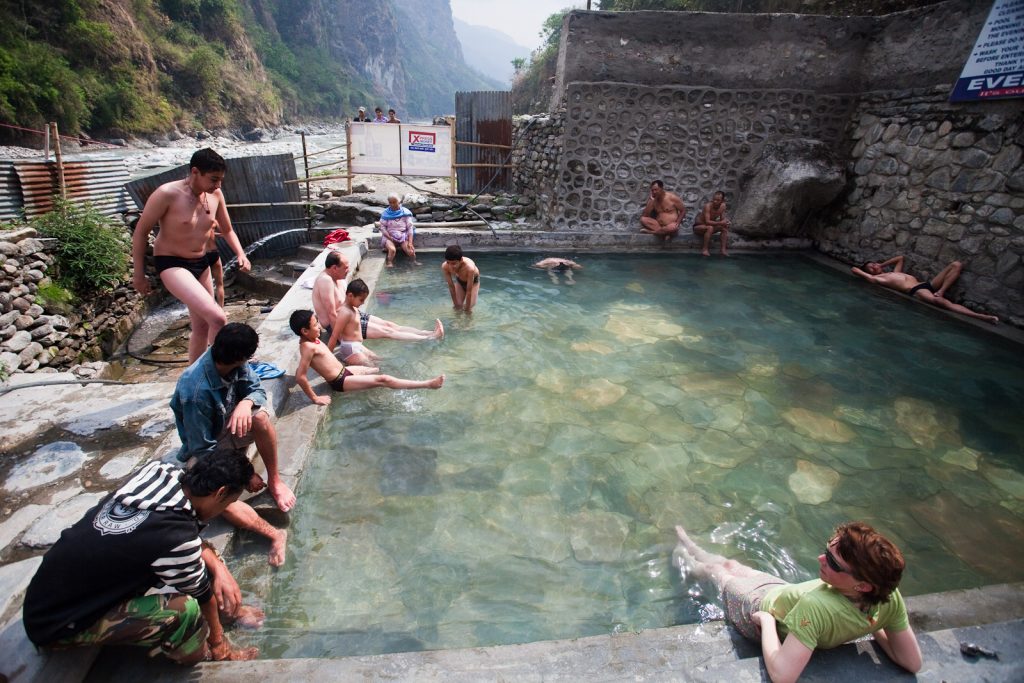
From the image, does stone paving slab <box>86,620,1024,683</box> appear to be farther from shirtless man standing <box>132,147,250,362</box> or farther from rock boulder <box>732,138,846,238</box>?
rock boulder <box>732,138,846,238</box>

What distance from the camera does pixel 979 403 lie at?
468cm

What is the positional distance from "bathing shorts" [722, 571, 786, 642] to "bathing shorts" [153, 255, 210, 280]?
158 inches

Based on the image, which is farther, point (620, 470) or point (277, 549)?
point (620, 470)

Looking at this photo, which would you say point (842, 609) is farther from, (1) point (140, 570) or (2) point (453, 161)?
(2) point (453, 161)

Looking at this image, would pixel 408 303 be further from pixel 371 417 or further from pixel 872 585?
pixel 872 585

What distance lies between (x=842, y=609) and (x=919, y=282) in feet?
22.8

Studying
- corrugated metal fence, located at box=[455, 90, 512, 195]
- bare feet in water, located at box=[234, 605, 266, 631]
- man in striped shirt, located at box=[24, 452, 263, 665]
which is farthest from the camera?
corrugated metal fence, located at box=[455, 90, 512, 195]

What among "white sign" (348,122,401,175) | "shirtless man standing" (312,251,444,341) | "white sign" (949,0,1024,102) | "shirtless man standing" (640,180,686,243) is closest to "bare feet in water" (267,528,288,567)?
"shirtless man standing" (312,251,444,341)

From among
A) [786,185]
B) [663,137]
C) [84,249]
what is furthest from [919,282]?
[84,249]

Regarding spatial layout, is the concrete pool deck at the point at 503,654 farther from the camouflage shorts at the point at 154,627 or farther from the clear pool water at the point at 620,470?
the clear pool water at the point at 620,470

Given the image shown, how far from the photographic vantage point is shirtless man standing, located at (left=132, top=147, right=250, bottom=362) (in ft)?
11.3

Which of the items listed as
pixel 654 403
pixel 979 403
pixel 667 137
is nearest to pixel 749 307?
pixel 979 403

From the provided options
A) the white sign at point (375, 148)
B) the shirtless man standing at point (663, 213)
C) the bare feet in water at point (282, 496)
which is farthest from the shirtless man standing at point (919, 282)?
the white sign at point (375, 148)

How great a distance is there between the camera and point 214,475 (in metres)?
1.96
